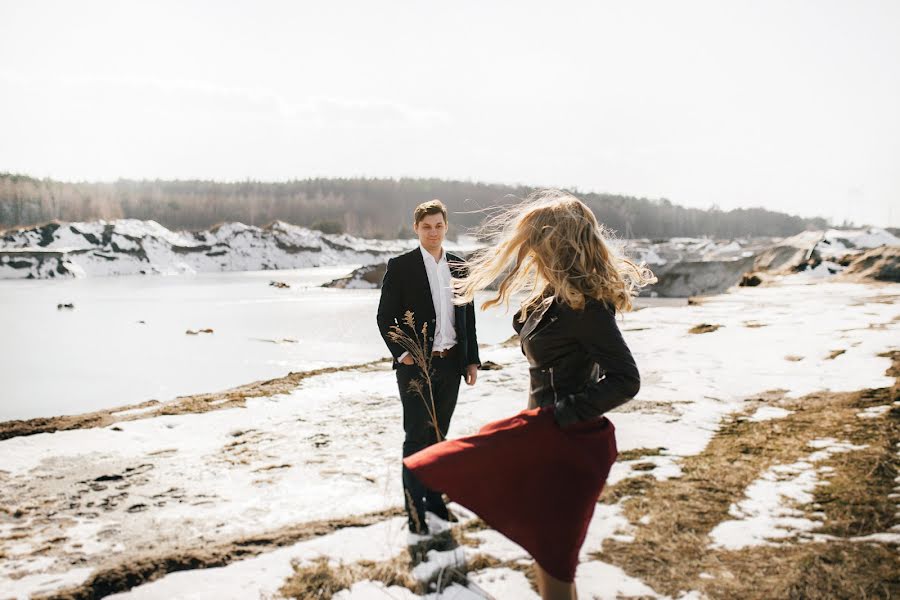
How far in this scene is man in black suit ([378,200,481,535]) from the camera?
351 cm

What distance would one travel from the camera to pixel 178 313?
18375 mm

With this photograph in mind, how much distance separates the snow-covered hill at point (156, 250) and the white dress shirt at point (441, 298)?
150 ft

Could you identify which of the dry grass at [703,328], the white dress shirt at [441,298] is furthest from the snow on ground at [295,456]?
the dry grass at [703,328]

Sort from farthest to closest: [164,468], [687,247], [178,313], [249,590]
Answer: [687,247] < [178,313] < [164,468] < [249,590]

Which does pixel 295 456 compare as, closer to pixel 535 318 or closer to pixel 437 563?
pixel 437 563

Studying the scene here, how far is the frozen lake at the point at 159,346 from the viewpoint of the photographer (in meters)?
8.48

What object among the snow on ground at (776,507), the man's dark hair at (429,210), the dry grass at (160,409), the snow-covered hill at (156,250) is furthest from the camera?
the snow-covered hill at (156,250)

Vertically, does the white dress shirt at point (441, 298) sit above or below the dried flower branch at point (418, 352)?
above

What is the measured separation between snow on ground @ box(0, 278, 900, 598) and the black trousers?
0.25 metres

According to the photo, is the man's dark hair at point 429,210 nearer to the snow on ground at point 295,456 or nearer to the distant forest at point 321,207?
the snow on ground at point 295,456

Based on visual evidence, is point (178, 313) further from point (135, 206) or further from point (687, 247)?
point (135, 206)

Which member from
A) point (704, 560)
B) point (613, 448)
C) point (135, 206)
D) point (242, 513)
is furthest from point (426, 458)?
point (135, 206)

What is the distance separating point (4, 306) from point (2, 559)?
21.3 m

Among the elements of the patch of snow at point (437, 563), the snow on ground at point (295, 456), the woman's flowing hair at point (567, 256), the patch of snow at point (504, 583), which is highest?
the woman's flowing hair at point (567, 256)
